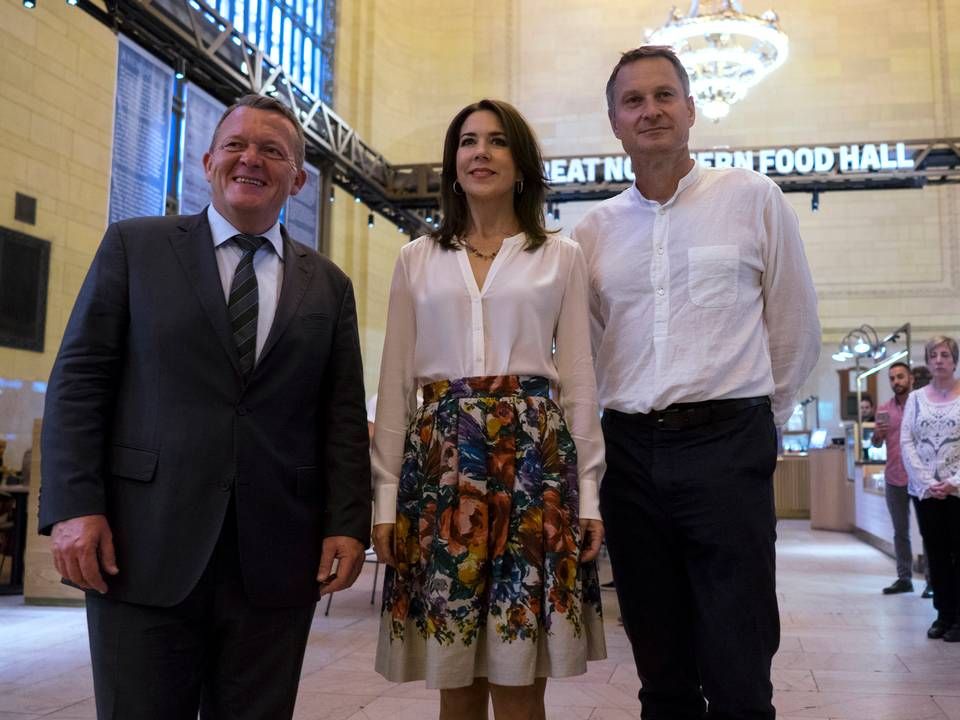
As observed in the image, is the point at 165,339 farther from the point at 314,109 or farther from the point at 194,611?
the point at 314,109

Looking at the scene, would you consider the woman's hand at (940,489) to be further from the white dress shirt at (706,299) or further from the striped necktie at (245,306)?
the striped necktie at (245,306)

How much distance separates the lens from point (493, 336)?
211 cm

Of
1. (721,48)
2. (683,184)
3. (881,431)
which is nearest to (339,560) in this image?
(683,184)

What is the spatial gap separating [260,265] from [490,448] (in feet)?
2.06

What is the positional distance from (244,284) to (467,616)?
2.70 ft

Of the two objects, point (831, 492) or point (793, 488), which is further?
point (793, 488)

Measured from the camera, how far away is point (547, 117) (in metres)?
18.8

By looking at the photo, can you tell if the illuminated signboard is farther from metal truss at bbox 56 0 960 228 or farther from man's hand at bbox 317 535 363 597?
man's hand at bbox 317 535 363 597

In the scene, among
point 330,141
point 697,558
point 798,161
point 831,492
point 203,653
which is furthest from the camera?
point 798,161

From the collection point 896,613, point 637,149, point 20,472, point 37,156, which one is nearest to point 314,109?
→ point 37,156

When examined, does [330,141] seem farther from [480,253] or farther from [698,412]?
[698,412]

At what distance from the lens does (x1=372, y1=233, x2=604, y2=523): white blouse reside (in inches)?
82.6

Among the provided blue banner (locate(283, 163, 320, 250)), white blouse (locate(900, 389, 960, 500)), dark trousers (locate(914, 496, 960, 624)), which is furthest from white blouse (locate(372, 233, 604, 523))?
blue banner (locate(283, 163, 320, 250))

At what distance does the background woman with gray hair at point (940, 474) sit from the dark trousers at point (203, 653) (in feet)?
14.8
